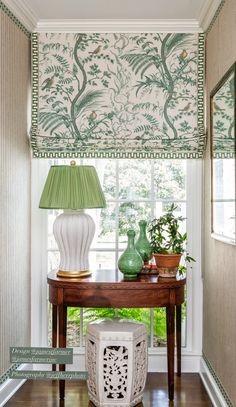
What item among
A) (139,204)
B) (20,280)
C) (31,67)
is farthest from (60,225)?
(31,67)

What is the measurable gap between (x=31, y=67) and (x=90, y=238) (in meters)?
1.39

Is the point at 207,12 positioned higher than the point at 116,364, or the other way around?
the point at 207,12

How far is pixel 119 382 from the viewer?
341 centimetres

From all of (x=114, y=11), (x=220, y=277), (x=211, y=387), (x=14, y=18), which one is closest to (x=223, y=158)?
(x=220, y=277)

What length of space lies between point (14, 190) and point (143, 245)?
0.95m

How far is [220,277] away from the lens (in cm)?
344

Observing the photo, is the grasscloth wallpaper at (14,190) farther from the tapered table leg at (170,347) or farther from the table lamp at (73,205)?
the tapered table leg at (170,347)

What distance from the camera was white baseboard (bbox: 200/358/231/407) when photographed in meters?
3.32

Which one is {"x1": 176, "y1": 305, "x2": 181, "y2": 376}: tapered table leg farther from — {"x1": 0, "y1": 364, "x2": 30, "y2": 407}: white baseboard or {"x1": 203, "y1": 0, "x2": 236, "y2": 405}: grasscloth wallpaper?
{"x1": 0, "y1": 364, "x2": 30, "y2": 407}: white baseboard

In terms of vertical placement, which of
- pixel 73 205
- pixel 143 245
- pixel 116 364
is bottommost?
pixel 116 364

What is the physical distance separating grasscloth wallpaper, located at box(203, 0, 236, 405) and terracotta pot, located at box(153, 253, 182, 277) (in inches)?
10.0

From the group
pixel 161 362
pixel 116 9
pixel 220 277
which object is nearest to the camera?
pixel 220 277

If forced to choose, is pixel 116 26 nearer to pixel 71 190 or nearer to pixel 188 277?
pixel 71 190

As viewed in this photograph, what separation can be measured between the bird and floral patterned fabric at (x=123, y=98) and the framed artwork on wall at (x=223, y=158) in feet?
1.24
